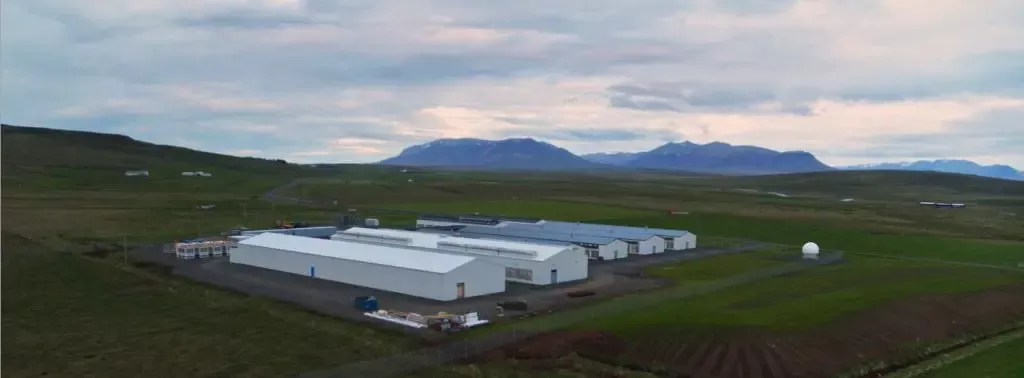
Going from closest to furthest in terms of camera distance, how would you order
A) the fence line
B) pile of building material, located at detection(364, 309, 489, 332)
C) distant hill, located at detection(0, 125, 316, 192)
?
the fence line
pile of building material, located at detection(364, 309, 489, 332)
distant hill, located at detection(0, 125, 316, 192)

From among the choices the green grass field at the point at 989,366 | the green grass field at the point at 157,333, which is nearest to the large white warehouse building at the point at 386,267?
the green grass field at the point at 157,333

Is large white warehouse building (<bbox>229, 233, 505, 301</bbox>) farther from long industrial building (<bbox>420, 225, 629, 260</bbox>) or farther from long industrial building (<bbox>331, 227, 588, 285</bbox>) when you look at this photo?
long industrial building (<bbox>420, 225, 629, 260</bbox>)

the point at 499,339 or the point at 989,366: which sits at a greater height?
the point at 499,339

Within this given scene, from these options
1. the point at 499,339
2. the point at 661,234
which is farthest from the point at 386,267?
the point at 661,234

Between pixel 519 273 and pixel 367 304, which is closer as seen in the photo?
pixel 367 304

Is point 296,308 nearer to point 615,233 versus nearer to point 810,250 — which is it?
point 615,233

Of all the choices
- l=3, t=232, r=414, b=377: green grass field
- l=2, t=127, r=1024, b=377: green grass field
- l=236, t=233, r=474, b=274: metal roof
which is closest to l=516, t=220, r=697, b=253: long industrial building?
l=2, t=127, r=1024, b=377: green grass field
